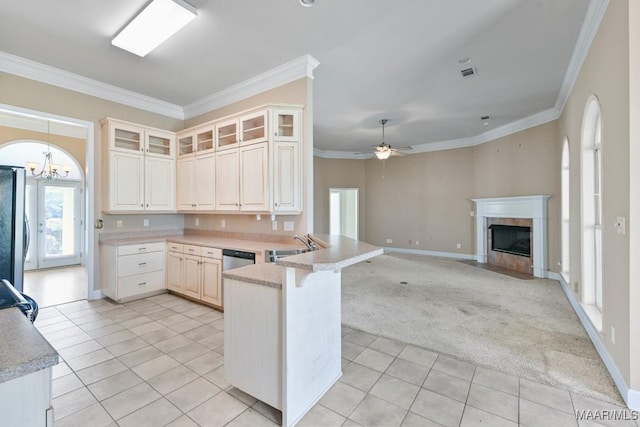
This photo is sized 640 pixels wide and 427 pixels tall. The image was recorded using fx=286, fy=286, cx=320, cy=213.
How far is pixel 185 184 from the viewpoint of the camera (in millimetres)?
4637

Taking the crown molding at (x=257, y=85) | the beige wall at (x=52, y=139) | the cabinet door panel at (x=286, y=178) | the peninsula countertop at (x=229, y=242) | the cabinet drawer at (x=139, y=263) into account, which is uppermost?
the crown molding at (x=257, y=85)

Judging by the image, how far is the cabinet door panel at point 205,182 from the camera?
4.25 m

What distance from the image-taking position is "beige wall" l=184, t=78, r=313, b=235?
3547 millimetres

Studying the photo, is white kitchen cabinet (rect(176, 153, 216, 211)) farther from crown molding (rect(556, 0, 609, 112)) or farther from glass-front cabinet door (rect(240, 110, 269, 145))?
crown molding (rect(556, 0, 609, 112))

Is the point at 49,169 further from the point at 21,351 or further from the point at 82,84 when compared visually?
the point at 21,351

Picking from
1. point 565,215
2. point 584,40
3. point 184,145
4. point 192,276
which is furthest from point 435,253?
point 184,145

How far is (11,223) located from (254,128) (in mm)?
2575

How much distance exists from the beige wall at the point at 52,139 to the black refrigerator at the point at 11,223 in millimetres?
5201

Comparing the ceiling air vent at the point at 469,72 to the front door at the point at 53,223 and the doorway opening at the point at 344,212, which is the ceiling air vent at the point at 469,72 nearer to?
the doorway opening at the point at 344,212

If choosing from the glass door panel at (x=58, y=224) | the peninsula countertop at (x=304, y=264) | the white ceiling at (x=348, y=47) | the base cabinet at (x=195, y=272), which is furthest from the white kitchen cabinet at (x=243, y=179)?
the glass door panel at (x=58, y=224)

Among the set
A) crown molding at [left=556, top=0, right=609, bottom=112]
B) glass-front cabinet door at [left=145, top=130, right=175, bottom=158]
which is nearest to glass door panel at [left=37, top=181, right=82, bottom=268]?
glass-front cabinet door at [left=145, top=130, right=175, bottom=158]

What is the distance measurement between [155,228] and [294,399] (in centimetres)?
412

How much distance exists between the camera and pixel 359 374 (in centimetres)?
234

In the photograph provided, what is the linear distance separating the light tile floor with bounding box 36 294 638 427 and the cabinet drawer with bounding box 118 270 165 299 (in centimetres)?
94
